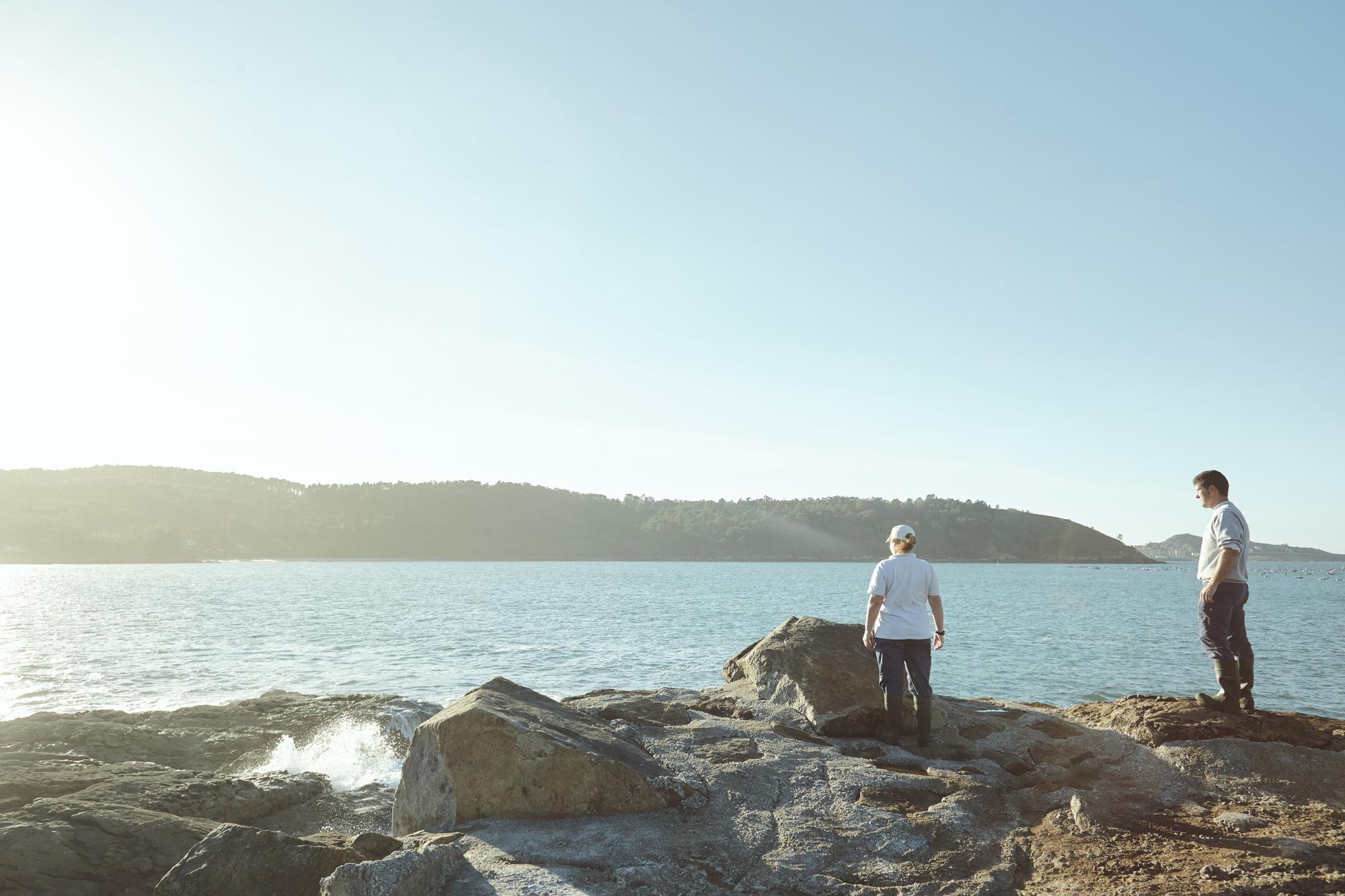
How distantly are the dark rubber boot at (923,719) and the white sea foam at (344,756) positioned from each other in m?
6.63

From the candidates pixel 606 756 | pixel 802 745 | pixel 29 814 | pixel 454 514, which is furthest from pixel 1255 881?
pixel 454 514

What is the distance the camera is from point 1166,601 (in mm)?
66000

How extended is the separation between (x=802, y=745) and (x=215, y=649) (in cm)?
2783

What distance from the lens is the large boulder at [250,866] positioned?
5.29m

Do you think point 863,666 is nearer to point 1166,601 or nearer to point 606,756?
point 606,756

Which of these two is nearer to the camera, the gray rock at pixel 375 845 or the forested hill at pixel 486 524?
the gray rock at pixel 375 845

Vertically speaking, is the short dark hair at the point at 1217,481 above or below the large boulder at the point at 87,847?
above

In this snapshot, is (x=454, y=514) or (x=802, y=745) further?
(x=454, y=514)

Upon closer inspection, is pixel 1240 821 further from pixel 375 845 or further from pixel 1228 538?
pixel 375 845

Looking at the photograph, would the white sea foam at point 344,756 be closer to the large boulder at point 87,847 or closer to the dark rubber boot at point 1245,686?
the large boulder at point 87,847

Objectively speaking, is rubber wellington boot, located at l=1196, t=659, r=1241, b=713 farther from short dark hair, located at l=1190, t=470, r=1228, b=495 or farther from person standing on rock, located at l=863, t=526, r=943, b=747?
person standing on rock, located at l=863, t=526, r=943, b=747

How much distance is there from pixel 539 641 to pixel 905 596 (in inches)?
971

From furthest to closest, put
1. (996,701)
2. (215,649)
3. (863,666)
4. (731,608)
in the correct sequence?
(731,608)
(215,649)
(996,701)
(863,666)

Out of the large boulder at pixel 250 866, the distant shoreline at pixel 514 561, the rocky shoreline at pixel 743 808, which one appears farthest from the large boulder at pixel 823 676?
the distant shoreline at pixel 514 561
